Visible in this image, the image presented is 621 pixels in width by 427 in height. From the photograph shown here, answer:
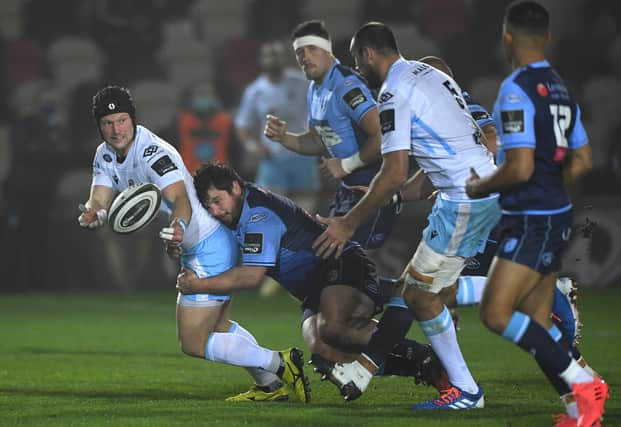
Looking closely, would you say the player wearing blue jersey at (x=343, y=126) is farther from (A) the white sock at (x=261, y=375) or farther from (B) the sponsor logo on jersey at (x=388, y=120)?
(B) the sponsor logo on jersey at (x=388, y=120)

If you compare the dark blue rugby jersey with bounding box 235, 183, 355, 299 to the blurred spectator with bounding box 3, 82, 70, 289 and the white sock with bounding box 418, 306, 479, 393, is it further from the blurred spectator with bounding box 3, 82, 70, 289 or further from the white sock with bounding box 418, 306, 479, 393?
the blurred spectator with bounding box 3, 82, 70, 289

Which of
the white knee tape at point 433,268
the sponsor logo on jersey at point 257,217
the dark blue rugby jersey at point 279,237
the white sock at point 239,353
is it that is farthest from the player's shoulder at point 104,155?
the white knee tape at point 433,268

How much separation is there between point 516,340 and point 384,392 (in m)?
2.01

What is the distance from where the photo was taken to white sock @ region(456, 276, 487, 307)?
7.13 meters

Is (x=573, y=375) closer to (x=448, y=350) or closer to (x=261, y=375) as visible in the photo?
(x=448, y=350)

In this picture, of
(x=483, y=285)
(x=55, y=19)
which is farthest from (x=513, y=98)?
(x=55, y=19)

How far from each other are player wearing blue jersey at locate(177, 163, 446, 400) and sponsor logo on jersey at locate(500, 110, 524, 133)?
176 centimetres

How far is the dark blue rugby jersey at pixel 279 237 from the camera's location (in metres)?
6.85

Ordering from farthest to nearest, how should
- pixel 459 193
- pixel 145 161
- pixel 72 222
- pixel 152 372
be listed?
pixel 72 222, pixel 152 372, pixel 145 161, pixel 459 193

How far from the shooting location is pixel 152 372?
337 inches

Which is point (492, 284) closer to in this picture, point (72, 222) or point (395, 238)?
point (395, 238)

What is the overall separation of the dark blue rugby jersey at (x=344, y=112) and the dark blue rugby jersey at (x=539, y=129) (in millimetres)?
2687

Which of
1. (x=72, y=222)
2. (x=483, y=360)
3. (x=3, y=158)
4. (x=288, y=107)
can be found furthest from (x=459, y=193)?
(x=3, y=158)

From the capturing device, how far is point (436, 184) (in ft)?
21.9
